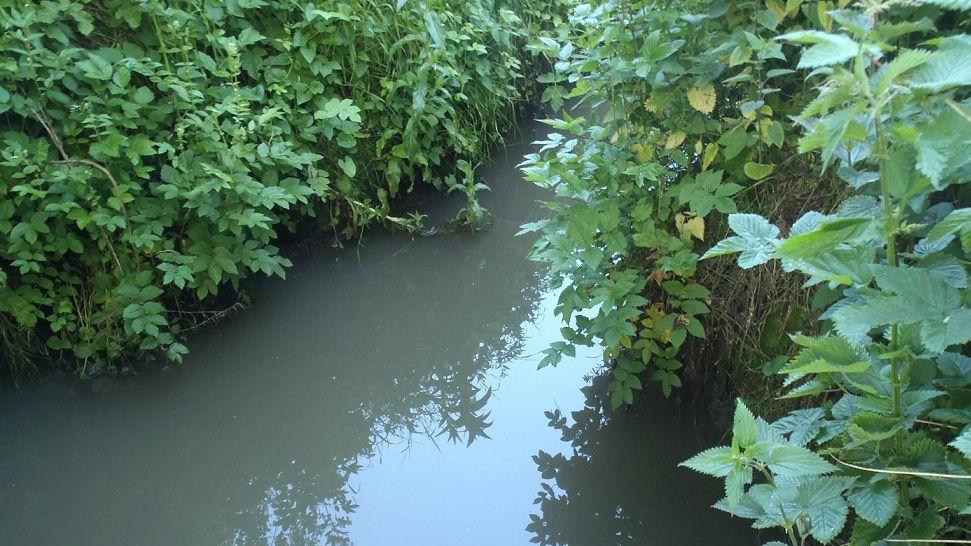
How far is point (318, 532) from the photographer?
2.25 metres

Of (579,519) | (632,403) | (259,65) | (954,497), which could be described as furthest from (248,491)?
(954,497)

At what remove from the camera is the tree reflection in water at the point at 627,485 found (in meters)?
2.05

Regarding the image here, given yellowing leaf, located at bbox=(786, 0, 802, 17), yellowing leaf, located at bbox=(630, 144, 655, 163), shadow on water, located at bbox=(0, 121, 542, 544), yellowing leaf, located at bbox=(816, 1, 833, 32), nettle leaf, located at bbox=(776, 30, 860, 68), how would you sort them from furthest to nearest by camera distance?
shadow on water, located at bbox=(0, 121, 542, 544) < yellowing leaf, located at bbox=(630, 144, 655, 163) < yellowing leaf, located at bbox=(786, 0, 802, 17) < yellowing leaf, located at bbox=(816, 1, 833, 32) < nettle leaf, located at bbox=(776, 30, 860, 68)

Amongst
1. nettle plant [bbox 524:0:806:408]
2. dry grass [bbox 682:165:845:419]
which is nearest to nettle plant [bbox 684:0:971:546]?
dry grass [bbox 682:165:845:419]

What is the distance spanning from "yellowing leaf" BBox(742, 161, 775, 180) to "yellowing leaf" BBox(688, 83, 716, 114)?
7.4 inches

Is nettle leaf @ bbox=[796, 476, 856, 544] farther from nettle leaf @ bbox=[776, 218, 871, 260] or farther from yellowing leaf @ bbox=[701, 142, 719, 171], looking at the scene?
yellowing leaf @ bbox=[701, 142, 719, 171]

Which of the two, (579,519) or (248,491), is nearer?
(579,519)

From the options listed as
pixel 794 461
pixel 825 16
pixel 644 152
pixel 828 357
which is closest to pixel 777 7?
pixel 825 16

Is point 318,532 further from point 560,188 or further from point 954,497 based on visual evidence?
point 954,497

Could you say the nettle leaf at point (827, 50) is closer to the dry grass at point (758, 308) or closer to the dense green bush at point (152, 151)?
the dry grass at point (758, 308)

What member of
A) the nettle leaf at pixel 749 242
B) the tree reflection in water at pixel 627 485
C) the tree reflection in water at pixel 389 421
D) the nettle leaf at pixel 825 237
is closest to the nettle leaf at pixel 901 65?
the nettle leaf at pixel 825 237

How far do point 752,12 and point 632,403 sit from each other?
1249mm

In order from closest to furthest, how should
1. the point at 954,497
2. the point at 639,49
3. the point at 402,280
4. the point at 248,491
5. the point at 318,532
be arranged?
1. the point at 954,497
2. the point at 639,49
3. the point at 318,532
4. the point at 248,491
5. the point at 402,280

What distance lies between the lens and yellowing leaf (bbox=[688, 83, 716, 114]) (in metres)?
1.96
